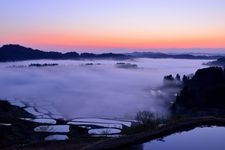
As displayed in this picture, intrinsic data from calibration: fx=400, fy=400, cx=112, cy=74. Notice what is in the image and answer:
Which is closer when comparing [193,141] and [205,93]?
[193,141]

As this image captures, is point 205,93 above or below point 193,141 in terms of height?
below

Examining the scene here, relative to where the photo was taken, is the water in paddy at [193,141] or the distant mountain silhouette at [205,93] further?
the distant mountain silhouette at [205,93]

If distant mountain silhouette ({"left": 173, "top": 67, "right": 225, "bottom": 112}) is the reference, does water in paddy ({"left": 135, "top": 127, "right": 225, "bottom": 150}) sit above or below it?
above

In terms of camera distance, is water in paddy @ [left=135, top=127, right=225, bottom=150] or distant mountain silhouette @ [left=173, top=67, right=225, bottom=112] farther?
distant mountain silhouette @ [left=173, top=67, right=225, bottom=112]

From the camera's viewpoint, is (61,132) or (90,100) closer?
(61,132)

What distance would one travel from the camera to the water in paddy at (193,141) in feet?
54.9

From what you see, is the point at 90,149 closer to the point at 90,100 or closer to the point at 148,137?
the point at 148,137

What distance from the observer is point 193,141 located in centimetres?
1756

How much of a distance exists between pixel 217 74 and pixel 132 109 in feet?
81.2

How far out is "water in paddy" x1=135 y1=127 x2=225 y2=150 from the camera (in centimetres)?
1673

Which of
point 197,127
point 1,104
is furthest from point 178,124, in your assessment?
point 1,104

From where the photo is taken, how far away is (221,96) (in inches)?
3088

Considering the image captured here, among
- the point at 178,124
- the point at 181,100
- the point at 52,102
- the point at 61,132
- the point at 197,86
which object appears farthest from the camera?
the point at 52,102

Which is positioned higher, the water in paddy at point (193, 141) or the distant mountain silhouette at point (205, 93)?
the water in paddy at point (193, 141)
